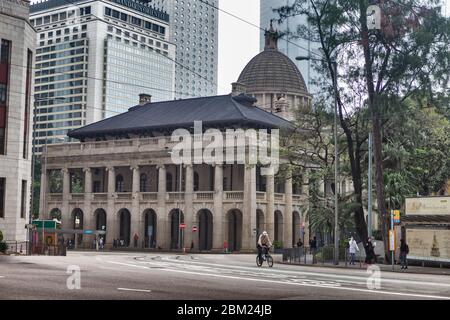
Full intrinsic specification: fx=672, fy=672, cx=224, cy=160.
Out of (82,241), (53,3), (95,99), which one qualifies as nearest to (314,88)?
(82,241)

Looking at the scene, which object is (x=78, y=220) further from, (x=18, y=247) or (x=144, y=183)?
(x=18, y=247)

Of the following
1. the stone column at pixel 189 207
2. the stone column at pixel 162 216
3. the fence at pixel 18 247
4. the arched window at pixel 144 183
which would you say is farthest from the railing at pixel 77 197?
the fence at pixel 18 247

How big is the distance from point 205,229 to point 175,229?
359cm

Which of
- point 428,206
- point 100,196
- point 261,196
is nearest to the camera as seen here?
point 428,206

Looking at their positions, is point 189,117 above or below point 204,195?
above

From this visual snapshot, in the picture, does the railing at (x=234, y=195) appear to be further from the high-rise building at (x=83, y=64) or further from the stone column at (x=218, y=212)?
the high-rise building at (x=83, y=64)

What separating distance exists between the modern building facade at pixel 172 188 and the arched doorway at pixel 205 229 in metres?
0.12

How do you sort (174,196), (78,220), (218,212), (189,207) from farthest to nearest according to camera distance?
(78,220) → (174,196) → (189,207) → (218,212)

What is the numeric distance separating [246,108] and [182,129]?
8.19 metres

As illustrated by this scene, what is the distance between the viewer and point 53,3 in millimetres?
193875

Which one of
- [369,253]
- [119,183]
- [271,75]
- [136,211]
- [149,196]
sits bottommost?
[369,253]

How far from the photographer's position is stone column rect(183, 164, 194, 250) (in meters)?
73.3

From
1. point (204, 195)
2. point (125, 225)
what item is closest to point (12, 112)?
point (204, 195)
